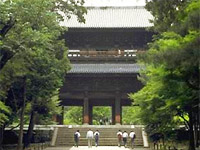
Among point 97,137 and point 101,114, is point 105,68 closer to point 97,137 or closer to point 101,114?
point 97,137

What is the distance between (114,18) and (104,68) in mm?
6976

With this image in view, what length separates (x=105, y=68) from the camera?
114 feet

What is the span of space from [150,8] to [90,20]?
2001cm

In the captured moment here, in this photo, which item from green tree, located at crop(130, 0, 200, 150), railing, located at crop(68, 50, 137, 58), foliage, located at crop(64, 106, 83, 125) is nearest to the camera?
green tree, located at crop(130, 0, 200, 150)

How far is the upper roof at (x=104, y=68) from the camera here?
33969 mm

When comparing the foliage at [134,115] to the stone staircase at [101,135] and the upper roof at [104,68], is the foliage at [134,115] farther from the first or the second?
the upper roof at [104,68]

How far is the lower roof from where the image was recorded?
33969 mm

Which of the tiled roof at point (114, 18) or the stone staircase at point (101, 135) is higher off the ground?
the tiled roof at point (114, 18)

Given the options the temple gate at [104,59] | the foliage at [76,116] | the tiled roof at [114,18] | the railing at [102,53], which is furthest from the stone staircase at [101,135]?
the foliage at [76,116]

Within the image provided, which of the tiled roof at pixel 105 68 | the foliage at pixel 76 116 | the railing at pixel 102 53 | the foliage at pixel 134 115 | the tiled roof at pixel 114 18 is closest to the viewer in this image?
the foliage at pixel 134 115

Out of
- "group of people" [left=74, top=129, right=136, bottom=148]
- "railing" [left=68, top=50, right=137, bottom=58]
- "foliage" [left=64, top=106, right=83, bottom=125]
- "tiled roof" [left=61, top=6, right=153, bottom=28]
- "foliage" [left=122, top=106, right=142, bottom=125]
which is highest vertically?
"tiled roof" [left=61, top=6, right=153, bottom=28]

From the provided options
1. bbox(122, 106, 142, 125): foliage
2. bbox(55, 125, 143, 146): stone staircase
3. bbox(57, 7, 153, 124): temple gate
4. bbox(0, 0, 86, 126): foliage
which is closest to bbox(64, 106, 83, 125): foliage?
bbox(122, 106, 142, 125): foliage

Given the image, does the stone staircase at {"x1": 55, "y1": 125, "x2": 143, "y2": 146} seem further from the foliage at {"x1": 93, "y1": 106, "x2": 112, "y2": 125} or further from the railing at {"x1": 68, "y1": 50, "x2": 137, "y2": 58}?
the foliage at {"x1": 93, "y1": 106, "x2": 112, "y2": 125}

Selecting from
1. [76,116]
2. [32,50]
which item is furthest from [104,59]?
[76,116]
